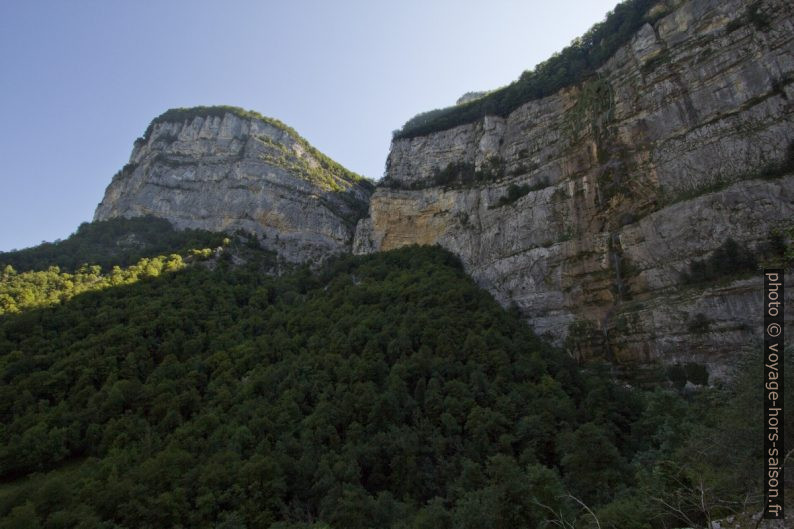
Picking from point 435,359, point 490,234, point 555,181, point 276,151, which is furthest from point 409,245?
point 276,151

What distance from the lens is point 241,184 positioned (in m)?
66.3

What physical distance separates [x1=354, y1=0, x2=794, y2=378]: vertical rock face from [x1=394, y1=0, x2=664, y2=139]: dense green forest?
5.69ft

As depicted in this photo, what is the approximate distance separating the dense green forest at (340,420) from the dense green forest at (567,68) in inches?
834

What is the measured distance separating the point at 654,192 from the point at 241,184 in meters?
54.6

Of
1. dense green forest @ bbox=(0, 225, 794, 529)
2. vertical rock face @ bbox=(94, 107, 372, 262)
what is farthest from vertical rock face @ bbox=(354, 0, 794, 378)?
vertical rock face @ bbox=(94, 107, 372, 262)

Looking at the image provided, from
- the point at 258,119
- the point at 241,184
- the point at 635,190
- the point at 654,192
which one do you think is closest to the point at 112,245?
the point at 241,184

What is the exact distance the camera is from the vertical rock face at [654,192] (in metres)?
26.0

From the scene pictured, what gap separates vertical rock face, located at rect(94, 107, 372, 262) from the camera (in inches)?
2468

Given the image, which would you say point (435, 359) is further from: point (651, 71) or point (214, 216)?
point (214, 216)

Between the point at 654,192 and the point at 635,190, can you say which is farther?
the point at 635,190

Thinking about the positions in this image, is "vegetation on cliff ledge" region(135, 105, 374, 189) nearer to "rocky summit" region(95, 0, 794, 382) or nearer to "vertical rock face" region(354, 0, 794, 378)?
"rocky summit" region(95, 0, 794, 382)

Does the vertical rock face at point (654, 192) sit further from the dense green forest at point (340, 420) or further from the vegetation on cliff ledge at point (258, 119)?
the vegetation on cliff ledge at point (258, 119)

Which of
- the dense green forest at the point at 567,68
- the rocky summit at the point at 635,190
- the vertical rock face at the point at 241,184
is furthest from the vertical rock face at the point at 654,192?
the vertical rock face at the point at 241,184

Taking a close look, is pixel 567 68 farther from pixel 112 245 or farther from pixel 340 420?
pixel 112 245
